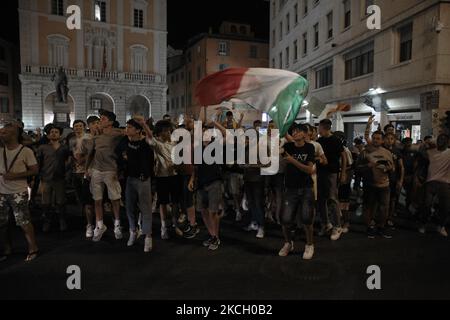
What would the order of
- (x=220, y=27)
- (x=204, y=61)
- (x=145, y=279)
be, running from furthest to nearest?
(x=220, y=27) < (x=204, y=61) < (x=145, y=279)

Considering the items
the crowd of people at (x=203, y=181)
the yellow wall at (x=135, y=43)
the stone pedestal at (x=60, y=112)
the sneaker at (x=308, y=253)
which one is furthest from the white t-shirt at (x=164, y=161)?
the yellow wall at (x=135, y=43)

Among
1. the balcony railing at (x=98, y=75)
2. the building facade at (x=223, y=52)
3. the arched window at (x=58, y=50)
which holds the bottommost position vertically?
the balcony railing at (x=98, y=75)

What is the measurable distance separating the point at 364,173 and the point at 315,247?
1770 mm

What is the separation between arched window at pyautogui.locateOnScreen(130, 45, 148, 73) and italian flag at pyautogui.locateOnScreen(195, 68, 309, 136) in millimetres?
31294

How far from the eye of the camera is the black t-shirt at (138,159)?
224 inches

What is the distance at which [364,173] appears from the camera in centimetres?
656

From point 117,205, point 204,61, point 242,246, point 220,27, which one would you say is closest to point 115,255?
point 117,205

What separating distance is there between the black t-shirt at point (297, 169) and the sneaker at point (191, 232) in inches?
86.0

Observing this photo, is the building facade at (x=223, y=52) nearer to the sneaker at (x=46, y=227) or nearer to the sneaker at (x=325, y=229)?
the sneaker at (x=46, y=227)

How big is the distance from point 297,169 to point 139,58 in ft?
111

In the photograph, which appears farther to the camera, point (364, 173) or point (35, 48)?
point (35, 48)

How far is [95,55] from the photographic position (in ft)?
111

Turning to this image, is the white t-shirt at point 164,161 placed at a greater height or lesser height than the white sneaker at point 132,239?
greater
